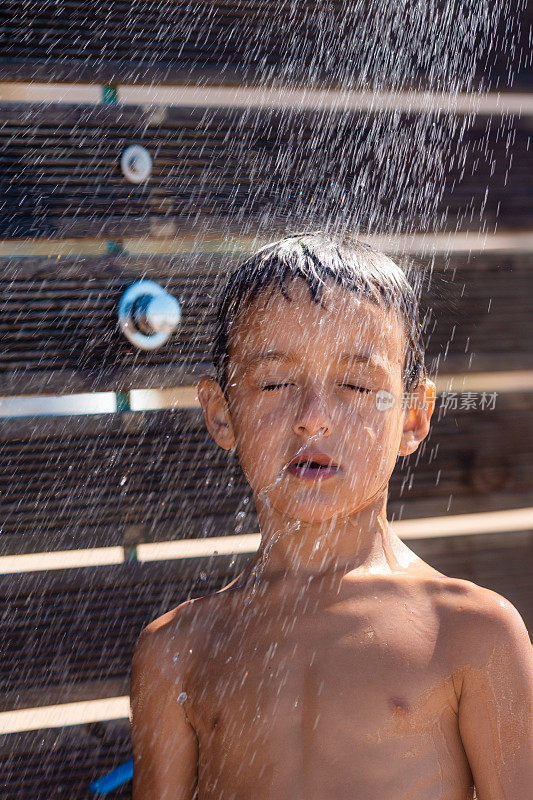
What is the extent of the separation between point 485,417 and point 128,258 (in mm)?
1264

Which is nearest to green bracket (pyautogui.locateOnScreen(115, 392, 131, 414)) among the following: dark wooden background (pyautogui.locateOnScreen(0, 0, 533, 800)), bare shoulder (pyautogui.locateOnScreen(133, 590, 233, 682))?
dark wooden background (pyautogui.locateOnScreen(0, 0, 533, 800))

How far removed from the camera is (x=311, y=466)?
153cm

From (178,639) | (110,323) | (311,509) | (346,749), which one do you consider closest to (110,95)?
(110,323)

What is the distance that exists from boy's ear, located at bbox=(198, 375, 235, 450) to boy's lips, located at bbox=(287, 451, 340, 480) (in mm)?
269

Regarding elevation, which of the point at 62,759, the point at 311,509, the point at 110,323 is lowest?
the point at 62,759

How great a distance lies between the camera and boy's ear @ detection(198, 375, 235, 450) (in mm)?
1765

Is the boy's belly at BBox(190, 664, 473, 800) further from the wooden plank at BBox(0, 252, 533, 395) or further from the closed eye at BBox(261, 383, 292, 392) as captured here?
the wooden plank at BBox(0, 252, 533, 395)

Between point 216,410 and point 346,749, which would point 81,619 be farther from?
point 346,749

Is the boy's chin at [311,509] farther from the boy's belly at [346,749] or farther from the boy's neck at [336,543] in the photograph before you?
the boy's belly at [346,749]

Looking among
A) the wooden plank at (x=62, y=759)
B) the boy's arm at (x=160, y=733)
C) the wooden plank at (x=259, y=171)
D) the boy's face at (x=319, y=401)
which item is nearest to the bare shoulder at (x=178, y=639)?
the boy's arm at (x=160, y=733)

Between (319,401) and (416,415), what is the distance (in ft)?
1.07

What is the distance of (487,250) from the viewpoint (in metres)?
2.59

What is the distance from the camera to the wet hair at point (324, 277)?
1.60 m

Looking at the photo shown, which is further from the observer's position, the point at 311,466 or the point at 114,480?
the point at 114,480
